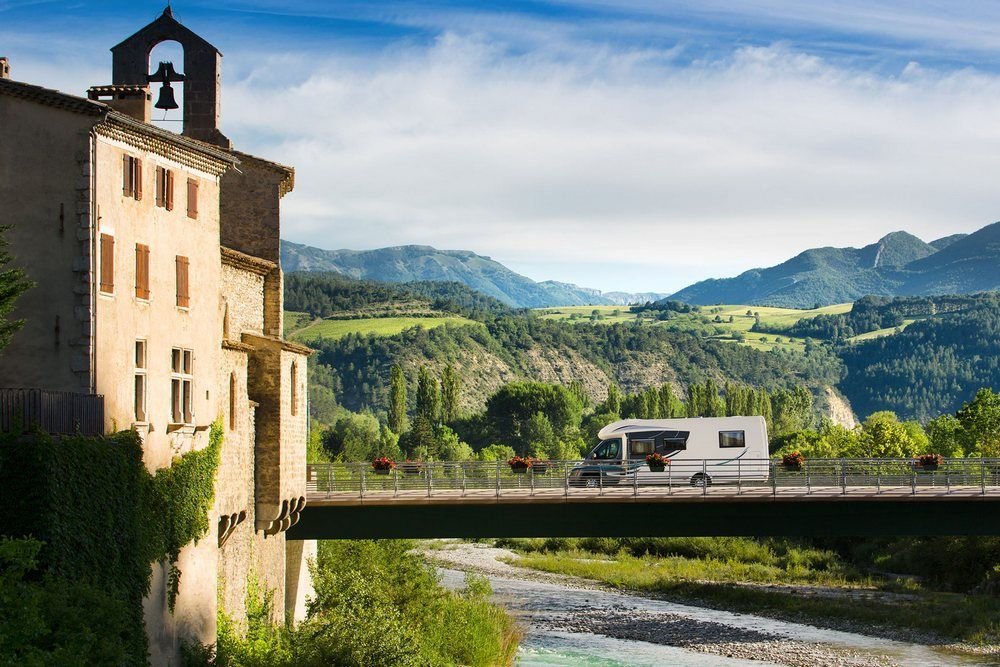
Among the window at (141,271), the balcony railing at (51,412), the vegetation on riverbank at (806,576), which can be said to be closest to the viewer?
the balcony railing at (51,412)

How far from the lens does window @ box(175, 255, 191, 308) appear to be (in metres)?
36.5

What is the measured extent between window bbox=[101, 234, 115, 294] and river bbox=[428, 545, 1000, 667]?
96.2 feet

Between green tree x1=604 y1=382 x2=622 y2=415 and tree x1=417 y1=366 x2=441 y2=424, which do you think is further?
green tree x1=604 y1=382 x2=622 y2=415

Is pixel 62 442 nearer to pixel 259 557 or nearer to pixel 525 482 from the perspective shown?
pixel 259 557

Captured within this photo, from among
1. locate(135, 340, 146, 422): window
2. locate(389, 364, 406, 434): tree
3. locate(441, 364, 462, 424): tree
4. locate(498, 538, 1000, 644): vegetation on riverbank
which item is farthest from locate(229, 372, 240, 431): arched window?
locate(441, 364, 462, 424): tree

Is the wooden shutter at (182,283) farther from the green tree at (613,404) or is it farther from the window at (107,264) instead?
the green tree at (613,404)

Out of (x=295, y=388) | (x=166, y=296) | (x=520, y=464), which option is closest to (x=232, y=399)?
(x=295, y=388)

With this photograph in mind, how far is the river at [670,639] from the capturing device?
2250 inches

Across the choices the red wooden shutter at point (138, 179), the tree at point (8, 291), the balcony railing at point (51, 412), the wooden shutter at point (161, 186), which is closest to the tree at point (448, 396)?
the wooden shutter at point (161, 186)

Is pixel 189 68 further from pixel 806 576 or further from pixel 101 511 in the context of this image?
pixel 806 576

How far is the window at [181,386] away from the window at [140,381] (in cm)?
175

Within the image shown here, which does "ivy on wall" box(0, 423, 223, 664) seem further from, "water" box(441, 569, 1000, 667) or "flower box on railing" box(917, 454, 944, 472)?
"flower box on railing" box(917, 454, 944, 472)

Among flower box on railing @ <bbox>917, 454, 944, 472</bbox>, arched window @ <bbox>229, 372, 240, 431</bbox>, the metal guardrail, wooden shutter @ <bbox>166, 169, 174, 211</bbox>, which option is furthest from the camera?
flower box on railing @ <bbox>917, 454, 944, 472</bbox>

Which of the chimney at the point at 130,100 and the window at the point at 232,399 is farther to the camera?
the window at the point at 232,399
